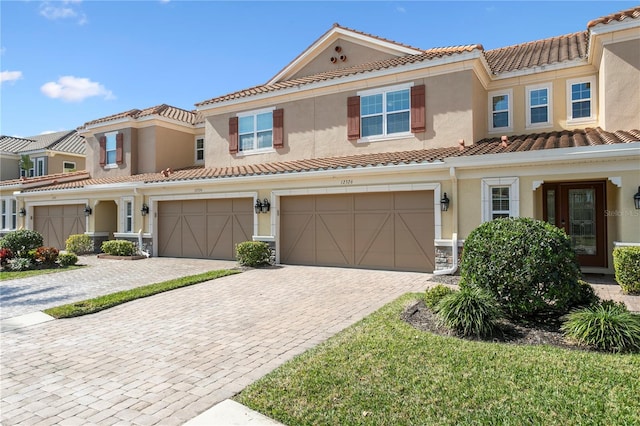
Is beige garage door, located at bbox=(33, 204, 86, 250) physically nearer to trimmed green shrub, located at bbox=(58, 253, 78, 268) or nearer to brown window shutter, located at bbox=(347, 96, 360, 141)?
trimmed green shrub, located at bbox=(58, 253, 78, 268)

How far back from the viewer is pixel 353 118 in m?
14.7

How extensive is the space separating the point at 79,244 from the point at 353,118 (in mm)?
14173

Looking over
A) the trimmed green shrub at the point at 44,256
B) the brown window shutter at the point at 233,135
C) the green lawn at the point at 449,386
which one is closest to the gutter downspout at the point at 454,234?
the green lawn at the point at 449,386

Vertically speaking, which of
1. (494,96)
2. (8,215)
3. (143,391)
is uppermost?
(494,96)

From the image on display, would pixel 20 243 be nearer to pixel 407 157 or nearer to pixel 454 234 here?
pixel 407 157

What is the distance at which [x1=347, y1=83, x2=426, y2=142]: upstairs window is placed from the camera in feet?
44.4

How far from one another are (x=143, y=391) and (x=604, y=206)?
12.5 meters

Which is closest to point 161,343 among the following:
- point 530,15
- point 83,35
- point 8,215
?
A: point 83,35

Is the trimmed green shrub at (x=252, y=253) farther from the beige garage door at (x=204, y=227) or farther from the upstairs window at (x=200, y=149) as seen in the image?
the upstairs window at (x=200, y=149)

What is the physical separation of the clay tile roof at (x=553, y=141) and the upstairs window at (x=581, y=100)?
23.1 inches

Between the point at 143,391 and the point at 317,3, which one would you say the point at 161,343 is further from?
the point at 317,3

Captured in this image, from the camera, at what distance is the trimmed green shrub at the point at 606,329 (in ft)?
16.4

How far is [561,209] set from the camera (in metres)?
12.1

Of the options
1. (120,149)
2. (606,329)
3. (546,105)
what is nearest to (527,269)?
(606,329)
